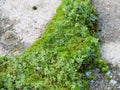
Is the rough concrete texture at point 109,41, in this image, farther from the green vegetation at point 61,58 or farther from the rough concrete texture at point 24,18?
the rough concrete texture at point 24,18

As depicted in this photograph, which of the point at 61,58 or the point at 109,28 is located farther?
the point at 109,28

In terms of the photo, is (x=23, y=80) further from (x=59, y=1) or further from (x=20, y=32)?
(x=59, y=1)

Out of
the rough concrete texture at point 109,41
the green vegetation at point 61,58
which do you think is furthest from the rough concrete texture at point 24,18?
the rough concrete texture at point 109,41

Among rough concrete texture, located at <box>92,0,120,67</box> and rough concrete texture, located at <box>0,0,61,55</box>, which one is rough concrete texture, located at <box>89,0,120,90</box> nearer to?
rough concrete texture, located at <box>92,0,120,67</box>

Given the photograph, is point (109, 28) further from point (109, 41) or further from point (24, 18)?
point (24, 18)

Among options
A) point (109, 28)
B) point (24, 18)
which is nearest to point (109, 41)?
point (109, 28)
